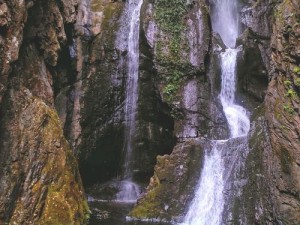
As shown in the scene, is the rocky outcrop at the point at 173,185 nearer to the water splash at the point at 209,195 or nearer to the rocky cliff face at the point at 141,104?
the rocky cliff face at the point at 141,104

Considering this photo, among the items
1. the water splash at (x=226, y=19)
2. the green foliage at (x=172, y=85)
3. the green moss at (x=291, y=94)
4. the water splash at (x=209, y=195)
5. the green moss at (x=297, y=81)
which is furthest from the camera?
the water splash at (x=226, y=19)

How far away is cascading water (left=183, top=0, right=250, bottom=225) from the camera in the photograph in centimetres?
1350

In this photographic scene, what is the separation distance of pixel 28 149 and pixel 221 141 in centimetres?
771

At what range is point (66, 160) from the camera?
12.1m

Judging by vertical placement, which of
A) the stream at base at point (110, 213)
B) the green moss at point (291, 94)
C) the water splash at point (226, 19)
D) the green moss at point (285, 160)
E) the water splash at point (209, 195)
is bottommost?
the stream at base at point (110, 213)

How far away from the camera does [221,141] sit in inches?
600

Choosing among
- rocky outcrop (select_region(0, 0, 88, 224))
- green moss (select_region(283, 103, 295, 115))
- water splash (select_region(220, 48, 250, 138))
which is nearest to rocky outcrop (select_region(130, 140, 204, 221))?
rocky outcrop (select_region(0, 0, 88, 224))

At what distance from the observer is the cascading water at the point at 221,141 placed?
13500 millimetres

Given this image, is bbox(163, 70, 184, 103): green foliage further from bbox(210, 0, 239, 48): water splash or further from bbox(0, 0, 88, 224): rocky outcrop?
bbox(210, 0, 239, 48): water splash

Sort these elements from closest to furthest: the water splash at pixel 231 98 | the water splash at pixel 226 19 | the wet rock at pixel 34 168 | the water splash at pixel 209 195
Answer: the wet rock at pixel 34 168 < the water splash at pixel 209 195 < the water splash at pixel 231 98 < the water splash at pixel 226 19

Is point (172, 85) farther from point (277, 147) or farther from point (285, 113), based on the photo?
point (277, 147)

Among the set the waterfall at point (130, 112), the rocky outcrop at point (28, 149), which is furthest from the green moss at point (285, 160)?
the waterfall at point (130, 112)

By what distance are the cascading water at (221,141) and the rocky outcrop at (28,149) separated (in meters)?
4.24

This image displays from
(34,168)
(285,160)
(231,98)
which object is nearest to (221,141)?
(285,160)
